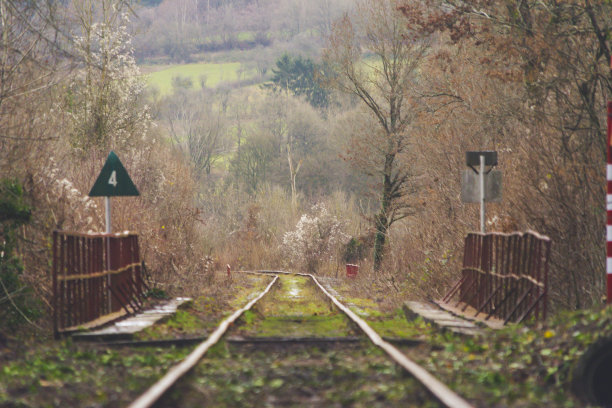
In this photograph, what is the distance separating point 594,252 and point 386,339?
4204mm

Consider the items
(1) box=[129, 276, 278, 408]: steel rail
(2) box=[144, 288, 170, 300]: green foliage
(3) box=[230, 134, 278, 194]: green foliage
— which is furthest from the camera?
(3) box=[230, 134, 278, 194]: green foliage

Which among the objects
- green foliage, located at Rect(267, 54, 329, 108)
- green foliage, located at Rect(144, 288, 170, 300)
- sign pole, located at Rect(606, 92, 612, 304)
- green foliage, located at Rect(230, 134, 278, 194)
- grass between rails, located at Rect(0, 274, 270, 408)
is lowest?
Answer: green foliage, located at Rect(144, 288, 170, 300)

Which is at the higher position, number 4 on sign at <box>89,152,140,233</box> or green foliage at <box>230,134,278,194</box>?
green foliage at <box>230,134,278,194</box>

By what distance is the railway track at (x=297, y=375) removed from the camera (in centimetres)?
581

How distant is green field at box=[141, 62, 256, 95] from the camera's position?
334ft

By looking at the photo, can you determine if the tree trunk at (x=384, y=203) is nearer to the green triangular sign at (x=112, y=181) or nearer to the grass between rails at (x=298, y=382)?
the green triangular sign at (x=112, y=181)

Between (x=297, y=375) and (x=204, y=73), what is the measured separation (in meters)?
103

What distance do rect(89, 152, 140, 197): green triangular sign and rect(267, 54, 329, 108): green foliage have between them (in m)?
71.7

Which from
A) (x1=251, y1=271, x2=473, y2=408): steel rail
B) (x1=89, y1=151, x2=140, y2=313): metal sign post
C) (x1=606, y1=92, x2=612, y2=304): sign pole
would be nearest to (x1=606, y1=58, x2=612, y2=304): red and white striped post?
(x1=606, y1=92, x2=612, y2=304): sign pole

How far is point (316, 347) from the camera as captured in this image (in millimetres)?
8727

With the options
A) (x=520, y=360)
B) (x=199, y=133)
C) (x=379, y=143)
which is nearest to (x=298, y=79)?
(x=199, y=133)

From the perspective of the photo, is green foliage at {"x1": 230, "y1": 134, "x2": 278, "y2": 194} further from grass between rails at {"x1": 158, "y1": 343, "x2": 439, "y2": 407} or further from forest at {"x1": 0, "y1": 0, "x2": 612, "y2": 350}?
grass between rails at {"x1": 158, "y1": 343, "x2": 439, "y2": 407}

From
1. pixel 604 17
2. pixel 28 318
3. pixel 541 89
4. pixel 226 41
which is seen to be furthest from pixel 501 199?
pixel 226 41

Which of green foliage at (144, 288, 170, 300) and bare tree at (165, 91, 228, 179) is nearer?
green foliage at (144, 288, 170, 300)
